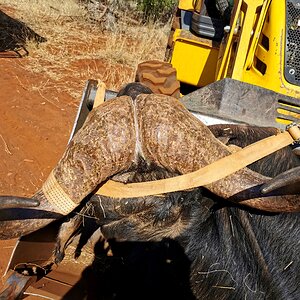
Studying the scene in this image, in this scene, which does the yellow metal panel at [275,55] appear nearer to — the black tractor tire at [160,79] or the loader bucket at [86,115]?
the loader bucket at [86,115]

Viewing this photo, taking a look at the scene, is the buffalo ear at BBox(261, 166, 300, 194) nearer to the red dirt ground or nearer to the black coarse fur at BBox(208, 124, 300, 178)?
the black coarse fur at BBox(208, 124, 300, 178)

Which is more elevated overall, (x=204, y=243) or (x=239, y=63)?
(x=239, y=63)

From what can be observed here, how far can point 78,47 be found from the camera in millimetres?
13633

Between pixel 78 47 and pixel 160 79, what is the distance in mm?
7871

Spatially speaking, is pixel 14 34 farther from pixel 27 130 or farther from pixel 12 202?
pixel 12 202

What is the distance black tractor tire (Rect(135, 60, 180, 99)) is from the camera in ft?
20.0

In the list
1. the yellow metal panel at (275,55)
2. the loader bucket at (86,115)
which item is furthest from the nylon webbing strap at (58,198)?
the yellow metal panel at (275,55)

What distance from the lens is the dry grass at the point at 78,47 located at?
11305 millimetres

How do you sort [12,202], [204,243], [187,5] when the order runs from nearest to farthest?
[12,202]
[204,243]
[187,5]

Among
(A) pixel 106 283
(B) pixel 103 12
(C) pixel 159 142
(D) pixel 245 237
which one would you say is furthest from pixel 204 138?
(B) pixel 103 12

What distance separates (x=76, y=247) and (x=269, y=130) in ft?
9.84

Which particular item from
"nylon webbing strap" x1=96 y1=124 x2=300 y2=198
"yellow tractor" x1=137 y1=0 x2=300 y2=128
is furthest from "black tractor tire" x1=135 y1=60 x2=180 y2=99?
"nylon webbing strap" x1=96 y1=124 x2=300 y2=198

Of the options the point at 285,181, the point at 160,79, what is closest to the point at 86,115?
the point at 285,181

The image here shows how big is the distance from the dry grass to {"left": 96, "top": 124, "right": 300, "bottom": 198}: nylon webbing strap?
23.9ft
